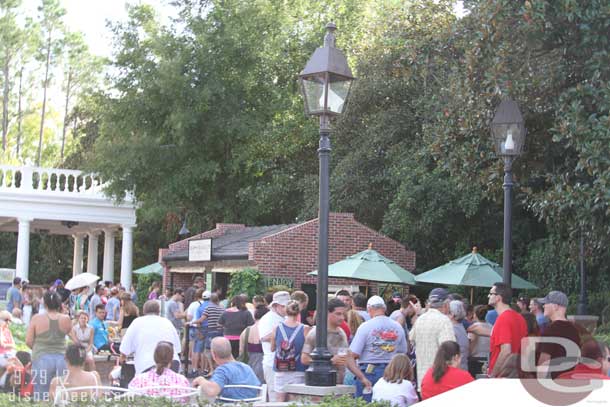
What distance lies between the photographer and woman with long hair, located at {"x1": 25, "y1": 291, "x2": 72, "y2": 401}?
32.3ft

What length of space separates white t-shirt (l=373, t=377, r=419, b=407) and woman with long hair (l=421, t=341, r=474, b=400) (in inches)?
33.8

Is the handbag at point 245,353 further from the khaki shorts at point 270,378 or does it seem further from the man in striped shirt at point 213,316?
the man in striped shirt at point 213,316

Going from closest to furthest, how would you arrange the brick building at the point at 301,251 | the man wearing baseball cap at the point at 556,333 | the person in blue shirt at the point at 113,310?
the man wearing baseball cap at the point at 556,333 → the person in blue shirt at the point at 113,310 → the brick building at the point at 301,251

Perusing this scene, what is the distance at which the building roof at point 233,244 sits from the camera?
23.2 metres

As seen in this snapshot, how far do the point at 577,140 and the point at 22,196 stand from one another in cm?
2298

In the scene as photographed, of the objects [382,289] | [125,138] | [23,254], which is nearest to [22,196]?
[23,254]

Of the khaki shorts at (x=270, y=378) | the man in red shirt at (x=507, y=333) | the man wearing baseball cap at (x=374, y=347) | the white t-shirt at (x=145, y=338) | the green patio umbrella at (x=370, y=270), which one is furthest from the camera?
the green patio umbrella at (x=370, y=270)

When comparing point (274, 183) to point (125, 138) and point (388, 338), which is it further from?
point (388, 338)

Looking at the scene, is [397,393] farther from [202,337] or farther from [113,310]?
[113,310]

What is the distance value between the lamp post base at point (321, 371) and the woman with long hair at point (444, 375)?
4.34 ft

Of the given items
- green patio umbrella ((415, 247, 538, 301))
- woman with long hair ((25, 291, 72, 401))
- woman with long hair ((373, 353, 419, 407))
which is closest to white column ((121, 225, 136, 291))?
green patio umbrella ((415, 247, 538, 301))

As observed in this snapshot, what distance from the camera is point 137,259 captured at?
142ft

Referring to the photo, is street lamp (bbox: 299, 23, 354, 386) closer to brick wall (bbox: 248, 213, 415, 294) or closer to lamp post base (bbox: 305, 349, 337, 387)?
lamp post base (bbox: 305, 349, 337, 387)

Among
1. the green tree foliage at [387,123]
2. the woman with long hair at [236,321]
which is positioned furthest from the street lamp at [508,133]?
the woman with long hair at [236,321]
